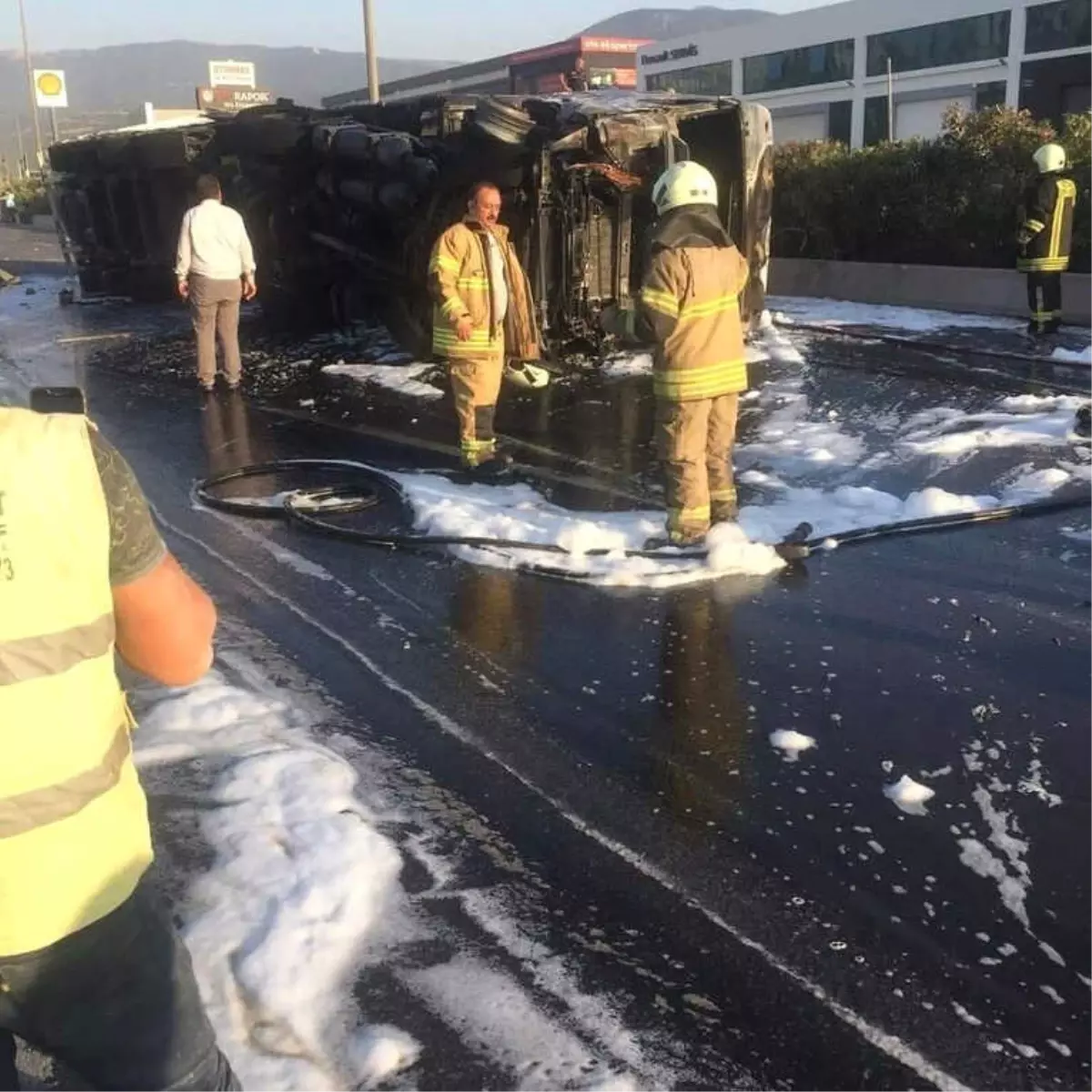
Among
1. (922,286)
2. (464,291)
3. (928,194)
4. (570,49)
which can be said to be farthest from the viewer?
(570,49)

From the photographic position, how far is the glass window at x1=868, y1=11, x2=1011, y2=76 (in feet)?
120

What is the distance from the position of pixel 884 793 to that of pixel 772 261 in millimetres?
13575

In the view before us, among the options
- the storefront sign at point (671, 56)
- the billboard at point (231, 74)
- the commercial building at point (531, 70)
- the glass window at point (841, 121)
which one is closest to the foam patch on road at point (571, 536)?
the glass window at point (841, 121)

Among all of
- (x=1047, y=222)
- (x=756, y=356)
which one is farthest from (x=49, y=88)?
(x=1047, y=222)

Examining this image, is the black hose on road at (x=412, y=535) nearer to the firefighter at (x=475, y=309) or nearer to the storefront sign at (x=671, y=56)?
the firefighter at (x=475, y=309)

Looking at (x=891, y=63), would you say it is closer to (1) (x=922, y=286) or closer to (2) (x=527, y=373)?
(1) (x=922, y=286)

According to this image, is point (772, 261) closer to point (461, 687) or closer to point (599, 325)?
point (599, 325)

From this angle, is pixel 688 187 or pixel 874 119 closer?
pixel 688 187

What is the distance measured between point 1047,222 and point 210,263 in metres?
7.59

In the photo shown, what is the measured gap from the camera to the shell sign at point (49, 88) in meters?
38.1

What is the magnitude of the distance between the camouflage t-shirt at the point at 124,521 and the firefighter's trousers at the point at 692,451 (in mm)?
4124

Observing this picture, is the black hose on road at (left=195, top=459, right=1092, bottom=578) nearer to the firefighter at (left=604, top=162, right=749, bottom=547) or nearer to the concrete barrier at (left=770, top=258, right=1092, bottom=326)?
the firefighter at (left=604, top=162, right=749, bottom=547)

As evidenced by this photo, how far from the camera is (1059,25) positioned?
34688 mm

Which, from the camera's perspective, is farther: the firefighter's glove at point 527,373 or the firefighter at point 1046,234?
the firefighter at point 1046,234
